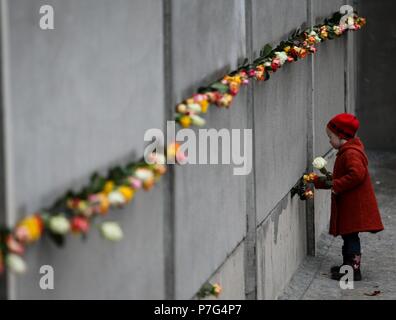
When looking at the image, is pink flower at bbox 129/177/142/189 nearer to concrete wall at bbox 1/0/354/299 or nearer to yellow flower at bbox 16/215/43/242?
concrete wall at bbox 1/0/354/299

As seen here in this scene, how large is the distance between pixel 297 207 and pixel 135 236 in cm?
412

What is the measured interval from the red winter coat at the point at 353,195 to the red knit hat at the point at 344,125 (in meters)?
0.07

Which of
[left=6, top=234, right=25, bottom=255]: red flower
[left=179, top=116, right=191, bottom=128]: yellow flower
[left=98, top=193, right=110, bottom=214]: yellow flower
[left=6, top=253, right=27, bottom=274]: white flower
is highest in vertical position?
[left=179, top=116, right=191, bottom=128]: yellow flower

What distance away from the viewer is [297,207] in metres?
8.24

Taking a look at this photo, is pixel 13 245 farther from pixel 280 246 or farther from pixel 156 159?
pixel 280 246

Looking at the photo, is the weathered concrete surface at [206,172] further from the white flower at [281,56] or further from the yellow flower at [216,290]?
the white flower at [281,56]

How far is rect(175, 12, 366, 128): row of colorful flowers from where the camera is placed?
479 centimetres

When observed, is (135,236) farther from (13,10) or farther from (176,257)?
(13,10)

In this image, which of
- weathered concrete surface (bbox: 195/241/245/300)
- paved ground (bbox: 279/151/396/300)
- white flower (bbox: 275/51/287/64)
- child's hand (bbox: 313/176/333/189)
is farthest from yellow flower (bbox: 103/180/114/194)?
child's hand (bbox: 313/176/333/189)

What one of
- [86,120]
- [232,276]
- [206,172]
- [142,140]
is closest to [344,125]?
[232,276]

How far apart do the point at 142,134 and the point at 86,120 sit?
2.28 ft

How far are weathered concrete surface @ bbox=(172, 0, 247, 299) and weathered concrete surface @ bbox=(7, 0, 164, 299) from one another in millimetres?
286

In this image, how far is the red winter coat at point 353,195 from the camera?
7.59 m

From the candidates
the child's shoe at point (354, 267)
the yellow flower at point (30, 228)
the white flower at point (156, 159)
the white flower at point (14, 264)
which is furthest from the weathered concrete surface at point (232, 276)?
the white flower at point (14, 264)
